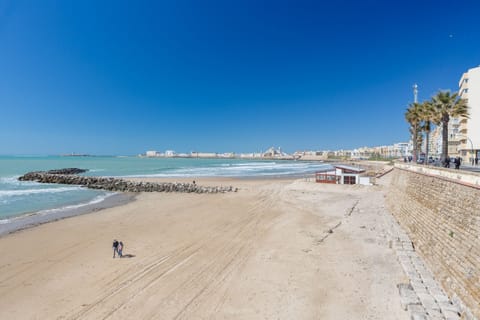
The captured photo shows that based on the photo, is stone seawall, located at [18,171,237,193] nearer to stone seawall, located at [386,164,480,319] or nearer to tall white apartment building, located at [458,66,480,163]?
stone seawall, located at [386,164,480,319]

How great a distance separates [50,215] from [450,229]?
22.1m

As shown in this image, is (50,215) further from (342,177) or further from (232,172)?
(232,172)

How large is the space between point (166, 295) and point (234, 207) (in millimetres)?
12422

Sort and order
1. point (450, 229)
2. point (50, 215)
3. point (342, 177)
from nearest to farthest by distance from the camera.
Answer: point (450, 229), point (50, 215), point (342, 177)

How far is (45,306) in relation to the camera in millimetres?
6801

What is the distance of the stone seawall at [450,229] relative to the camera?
249 inches

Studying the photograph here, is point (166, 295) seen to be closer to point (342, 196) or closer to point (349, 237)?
point (349, 237)

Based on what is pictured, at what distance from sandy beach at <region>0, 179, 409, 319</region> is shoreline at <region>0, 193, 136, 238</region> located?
1.01 m

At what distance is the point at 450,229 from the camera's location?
7.93m

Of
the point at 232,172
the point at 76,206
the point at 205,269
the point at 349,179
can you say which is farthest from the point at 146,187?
the point at 232,172

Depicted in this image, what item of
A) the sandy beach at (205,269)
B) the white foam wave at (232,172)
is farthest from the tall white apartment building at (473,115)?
the white foam wave at (232,172)

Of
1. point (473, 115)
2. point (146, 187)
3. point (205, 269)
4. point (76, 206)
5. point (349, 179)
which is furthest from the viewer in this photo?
point (473, 115)

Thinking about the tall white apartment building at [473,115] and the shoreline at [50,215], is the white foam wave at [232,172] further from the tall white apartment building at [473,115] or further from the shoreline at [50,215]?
the tall white apartment building at [473,115]

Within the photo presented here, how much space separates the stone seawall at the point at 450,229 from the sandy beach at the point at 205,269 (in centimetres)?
130
